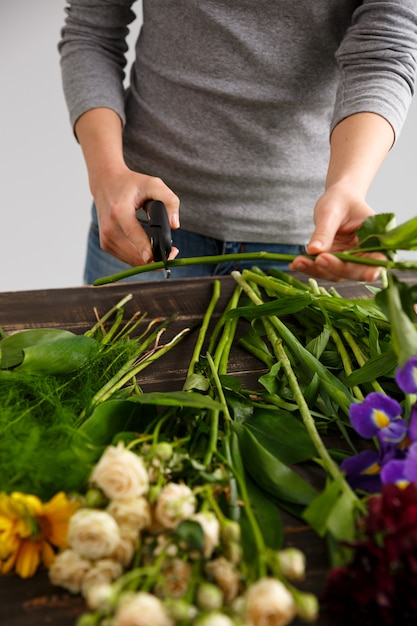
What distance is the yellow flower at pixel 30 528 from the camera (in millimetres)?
390

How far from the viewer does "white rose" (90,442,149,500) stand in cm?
36

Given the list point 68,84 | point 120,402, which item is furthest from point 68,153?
point 120,402

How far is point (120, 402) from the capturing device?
0.51 m

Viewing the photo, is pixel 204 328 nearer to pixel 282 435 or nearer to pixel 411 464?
pixel 282 435

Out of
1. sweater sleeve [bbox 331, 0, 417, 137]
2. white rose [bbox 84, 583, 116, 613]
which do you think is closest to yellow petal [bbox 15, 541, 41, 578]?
white rose [bbox 84, 583, 116, 613]

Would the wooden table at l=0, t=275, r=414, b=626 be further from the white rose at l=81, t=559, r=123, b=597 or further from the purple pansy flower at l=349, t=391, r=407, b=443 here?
the white rose at l=81, t=559, r=123, b=597

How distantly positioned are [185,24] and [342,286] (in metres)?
0.39

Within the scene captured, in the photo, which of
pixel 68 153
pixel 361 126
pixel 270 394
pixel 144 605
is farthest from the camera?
pixel 68 153

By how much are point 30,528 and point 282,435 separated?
207 mm

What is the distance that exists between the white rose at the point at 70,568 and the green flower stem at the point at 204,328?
251 mm

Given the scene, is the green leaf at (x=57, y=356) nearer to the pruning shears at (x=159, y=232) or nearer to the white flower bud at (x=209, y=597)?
the pruning shears at (x=159, y=232)

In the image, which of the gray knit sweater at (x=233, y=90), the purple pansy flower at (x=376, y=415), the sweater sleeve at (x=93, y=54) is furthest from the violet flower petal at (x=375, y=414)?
the sweater sleeve at (x=93, y=54)

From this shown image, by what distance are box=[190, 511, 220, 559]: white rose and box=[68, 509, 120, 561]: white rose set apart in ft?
0.14

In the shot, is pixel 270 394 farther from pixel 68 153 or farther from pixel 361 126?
pixel 68 153
